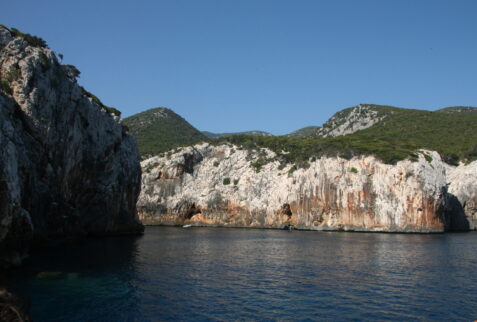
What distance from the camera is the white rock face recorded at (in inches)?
6270

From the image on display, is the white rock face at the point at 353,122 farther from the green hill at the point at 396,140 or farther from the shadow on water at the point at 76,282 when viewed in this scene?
the shadow on water at the point at 76,282

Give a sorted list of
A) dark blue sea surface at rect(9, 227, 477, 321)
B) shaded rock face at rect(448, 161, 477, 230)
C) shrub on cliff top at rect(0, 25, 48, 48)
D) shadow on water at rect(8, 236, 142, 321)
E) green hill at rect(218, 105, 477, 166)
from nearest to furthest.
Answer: shadow on water at rect(8, 236, 142, 321) < dark blue sea surface at rect(9, 227, 477, 321) < shrub on cliff top at rect(0, 25, 48, 48) < shaded rock face at rect(448, 161, 477, 230) < green hill at rect(218, 105, 477, 166)

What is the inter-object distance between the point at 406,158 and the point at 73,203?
219 ft

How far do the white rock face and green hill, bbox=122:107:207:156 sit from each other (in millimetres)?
56970

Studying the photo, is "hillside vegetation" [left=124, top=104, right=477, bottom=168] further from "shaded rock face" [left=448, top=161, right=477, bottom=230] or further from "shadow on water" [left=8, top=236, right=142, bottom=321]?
"shadow on water" [left=8, top=236, right=142, bottom=321]

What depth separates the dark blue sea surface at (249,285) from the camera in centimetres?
2271

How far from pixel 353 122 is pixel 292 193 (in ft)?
274

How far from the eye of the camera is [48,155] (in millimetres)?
42406

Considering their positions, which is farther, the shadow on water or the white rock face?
the white rock face

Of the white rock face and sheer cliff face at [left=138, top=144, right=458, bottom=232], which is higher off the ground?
the white rock face

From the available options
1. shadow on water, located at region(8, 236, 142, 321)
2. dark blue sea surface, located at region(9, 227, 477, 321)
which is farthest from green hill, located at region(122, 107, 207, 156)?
dark blue sea surface, located at region(9, 227, 477, 321)

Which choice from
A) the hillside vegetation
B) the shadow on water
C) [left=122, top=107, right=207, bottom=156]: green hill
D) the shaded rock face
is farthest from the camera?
[left=122, top=107, right=207, bottom=156]: green hill

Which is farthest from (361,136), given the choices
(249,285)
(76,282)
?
(76,282)

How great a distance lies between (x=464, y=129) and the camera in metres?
125
